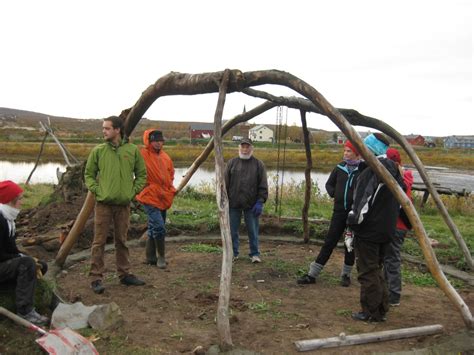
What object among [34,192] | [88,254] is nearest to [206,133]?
[34,192]

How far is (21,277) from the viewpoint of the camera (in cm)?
403

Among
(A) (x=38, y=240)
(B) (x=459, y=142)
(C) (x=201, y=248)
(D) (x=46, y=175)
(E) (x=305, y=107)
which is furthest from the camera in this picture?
(B) (x=459, y=142)

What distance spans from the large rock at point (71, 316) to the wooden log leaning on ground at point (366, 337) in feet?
6.00

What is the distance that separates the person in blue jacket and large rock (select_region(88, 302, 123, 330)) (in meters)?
2.47

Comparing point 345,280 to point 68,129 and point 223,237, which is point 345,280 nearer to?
point 223,237

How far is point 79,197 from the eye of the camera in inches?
376

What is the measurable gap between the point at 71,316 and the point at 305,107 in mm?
3497

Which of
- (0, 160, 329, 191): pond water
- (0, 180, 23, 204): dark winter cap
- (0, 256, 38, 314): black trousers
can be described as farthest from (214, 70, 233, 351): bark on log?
(0, 160, 329, 191): pond water

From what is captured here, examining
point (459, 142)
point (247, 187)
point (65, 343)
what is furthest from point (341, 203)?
point (459, 142)

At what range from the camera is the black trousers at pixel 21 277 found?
158 inches

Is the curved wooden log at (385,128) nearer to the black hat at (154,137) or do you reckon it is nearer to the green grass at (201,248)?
the black hat at (154,137)

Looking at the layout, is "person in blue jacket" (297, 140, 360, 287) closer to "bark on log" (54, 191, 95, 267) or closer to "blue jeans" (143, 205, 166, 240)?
"blue jeans" (143, 205, 166, 240)

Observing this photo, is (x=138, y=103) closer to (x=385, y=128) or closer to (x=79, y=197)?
(x=385, y=128)

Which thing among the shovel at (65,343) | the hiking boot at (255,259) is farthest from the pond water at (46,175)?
the shovel at (65,343)
